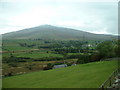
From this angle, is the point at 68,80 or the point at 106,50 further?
the point at 106,50

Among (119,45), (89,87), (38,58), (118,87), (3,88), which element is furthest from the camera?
(38,58)

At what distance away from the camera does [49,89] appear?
15.1m

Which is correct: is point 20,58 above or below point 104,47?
below

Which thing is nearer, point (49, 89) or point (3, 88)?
point (49, 89)

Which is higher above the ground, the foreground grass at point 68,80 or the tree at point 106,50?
the tree at point 106,50

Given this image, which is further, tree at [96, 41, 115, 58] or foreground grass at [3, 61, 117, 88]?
tree at [96, 41, 115, 58]

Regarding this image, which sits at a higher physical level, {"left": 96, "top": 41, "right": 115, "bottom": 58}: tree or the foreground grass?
{"left": 96, "top": 41, "right": 115, "bottom": 58}: tree

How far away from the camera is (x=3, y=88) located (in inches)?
708

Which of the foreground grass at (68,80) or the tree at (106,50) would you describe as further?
the tree at (106,50)

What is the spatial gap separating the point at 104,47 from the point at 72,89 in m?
38.1

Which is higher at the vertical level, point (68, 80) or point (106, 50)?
point (106, 50)

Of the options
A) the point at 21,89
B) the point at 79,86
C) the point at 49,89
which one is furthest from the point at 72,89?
the point at 21,89

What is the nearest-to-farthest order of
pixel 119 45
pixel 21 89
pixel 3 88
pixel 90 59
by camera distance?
pixel 21 89
pixel 3 88
pixel 119 45
pixel 90 59

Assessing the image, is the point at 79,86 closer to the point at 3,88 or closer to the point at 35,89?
the point at 35,89
